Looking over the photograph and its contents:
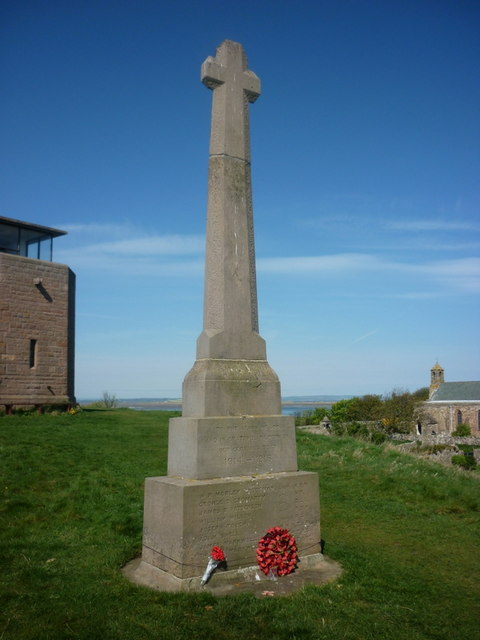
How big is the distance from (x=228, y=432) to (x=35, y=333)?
718 inches

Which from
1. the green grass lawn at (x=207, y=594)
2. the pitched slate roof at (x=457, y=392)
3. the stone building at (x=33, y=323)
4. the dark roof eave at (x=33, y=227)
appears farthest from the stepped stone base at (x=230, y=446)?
the pitched slate roof at (x=457, y=392)

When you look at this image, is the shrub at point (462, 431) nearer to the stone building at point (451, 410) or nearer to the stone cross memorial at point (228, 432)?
the stone building at point (451, 410)

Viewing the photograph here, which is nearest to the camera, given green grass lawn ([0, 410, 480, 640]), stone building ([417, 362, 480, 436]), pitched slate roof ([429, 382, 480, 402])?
green grass lawn ([0, 410, 480, 640])

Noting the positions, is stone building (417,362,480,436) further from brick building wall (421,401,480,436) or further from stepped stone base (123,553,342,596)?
stepped stone base (123,553,342,596)

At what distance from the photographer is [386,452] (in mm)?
14461

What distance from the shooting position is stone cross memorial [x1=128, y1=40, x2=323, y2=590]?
5781mm

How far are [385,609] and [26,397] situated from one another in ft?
63.0

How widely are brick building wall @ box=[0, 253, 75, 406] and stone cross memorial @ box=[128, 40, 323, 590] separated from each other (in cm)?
1687

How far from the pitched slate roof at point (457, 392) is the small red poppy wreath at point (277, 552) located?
77.4 meters

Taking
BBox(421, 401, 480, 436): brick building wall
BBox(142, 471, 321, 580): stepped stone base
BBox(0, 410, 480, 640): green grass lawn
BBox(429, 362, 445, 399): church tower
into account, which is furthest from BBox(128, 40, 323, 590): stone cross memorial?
BBox(429, 362, 445, 399): church tower

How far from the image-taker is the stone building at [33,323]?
2166cm

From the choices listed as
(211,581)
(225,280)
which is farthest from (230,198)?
(211,581)

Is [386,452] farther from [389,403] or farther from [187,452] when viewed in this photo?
[389,403]

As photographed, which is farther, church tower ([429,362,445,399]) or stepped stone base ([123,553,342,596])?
church tower ([429,362,445,399])
